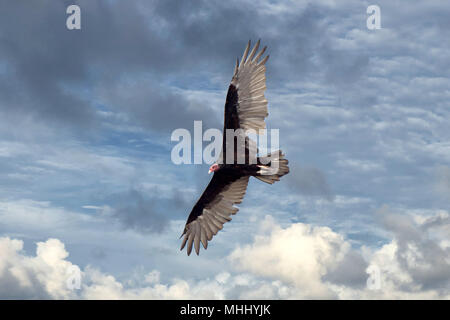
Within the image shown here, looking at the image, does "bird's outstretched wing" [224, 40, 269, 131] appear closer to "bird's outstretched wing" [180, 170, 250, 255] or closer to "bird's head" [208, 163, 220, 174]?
"bird's head" [208, 163, 220, 174]

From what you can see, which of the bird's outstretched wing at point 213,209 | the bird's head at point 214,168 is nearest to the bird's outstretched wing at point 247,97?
the bird's head at point 214,168

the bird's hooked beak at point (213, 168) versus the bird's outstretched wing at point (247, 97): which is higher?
the bird's outstretched wing at point (247, 97)

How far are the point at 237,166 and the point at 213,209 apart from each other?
2.35m

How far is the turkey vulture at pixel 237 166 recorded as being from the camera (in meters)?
14.0

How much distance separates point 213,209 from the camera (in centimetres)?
1641

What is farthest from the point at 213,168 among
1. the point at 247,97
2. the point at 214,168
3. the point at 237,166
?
the point at 247,97

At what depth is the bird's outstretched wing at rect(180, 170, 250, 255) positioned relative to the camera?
52.3 ft

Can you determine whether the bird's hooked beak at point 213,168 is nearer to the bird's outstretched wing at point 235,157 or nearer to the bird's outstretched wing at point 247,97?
the bird's outstretched wing at point 235,157

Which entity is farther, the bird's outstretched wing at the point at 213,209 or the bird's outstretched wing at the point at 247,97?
the bird's outstretched wing at the point at 213,209

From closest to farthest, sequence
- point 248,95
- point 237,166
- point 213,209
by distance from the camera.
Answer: point 248,95 < point 237,166 < point 213,209

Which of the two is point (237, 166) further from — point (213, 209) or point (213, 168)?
point (213, 209)

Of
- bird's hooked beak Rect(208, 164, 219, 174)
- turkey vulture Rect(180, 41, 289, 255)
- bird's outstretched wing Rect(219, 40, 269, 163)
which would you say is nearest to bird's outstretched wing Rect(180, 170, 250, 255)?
turkey vulture Rect(180, 41, 289, 255)
